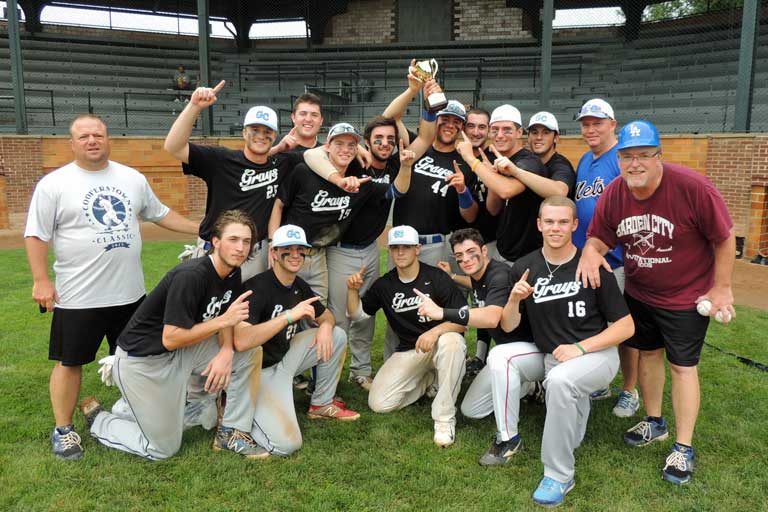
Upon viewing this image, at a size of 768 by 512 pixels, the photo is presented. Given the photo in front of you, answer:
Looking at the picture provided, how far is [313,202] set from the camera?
423 centimetres

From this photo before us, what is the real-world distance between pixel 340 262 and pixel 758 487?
9.82ft

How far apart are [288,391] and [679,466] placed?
7.76ft

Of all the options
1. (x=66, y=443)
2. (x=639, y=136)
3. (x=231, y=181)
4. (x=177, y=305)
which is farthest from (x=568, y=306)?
(x=66, y=443)

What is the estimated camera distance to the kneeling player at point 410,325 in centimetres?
390

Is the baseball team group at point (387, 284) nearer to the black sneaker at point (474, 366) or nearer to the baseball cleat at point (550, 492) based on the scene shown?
the baseball cleat at point (550, 492)

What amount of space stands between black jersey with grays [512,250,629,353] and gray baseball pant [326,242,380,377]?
4.96 feet

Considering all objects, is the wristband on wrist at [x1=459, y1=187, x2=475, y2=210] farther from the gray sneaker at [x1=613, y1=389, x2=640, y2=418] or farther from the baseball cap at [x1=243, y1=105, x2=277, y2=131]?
the gray sneaker at [x1=613, y1=389, x2=640, y2=418]

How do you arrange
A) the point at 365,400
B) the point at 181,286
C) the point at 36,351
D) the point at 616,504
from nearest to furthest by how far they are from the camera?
the point at 616,504, the point at 181,286, the point at 365,400, the point at 36,351

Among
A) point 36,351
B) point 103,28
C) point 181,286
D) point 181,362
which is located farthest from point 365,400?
point 103,28

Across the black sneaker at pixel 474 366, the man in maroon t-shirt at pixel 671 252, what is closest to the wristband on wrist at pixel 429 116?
the man in maroon t-shirt at pixel 671 252

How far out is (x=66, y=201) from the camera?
341 cm

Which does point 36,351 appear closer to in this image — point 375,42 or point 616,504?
point 616,504

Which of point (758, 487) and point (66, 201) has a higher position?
point (66, 201)

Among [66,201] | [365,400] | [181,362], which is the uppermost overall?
[66,201]
